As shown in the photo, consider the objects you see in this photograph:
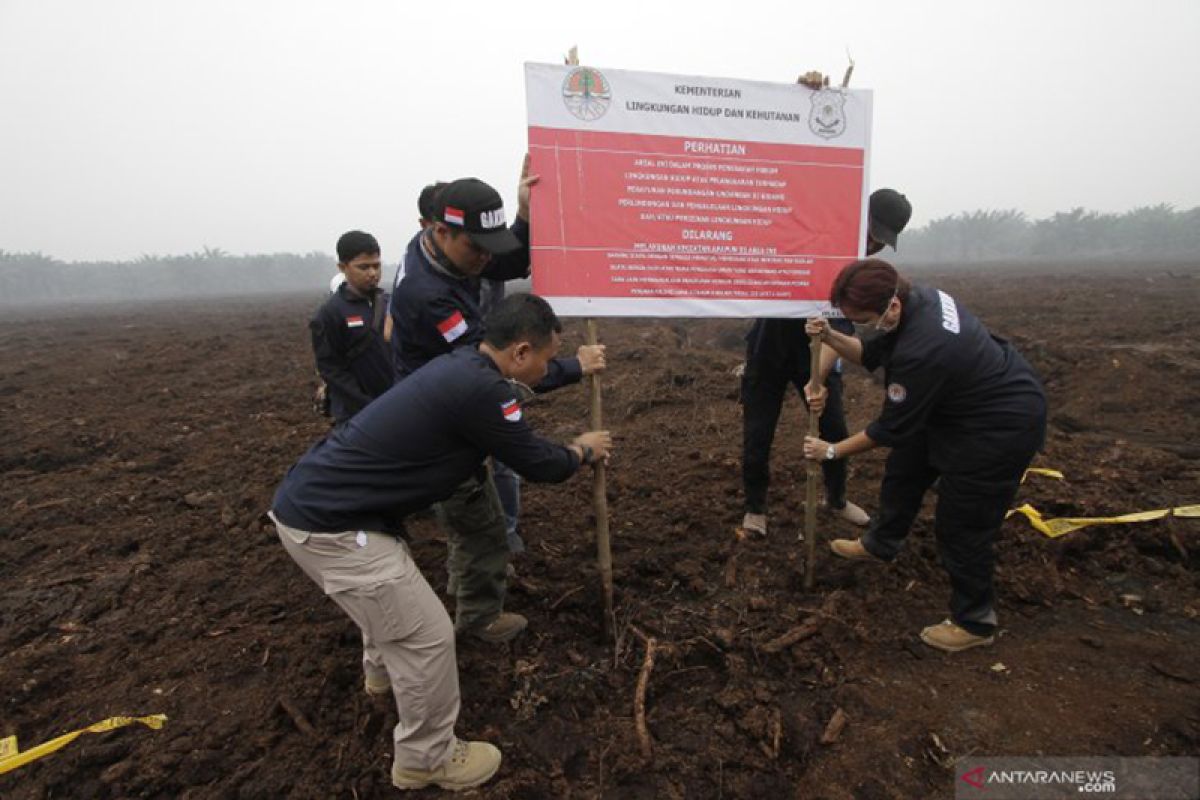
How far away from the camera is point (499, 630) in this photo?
3170 millimetres

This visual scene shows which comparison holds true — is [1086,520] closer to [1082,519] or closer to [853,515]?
[1082,519]

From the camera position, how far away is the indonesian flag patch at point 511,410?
2.20 m

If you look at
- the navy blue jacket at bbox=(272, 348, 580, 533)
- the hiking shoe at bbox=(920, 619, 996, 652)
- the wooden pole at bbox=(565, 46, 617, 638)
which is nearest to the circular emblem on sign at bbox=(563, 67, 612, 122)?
the wooden pole at bbox=(565, 46, 617, 638)

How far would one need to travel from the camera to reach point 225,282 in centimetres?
8450

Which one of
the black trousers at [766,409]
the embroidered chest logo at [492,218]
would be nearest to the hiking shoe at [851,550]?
the black trousers at [766,409]

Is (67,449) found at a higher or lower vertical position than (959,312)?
lower

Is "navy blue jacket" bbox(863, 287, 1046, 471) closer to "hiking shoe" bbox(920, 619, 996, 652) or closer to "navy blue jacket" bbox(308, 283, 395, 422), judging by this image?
"hiking shoe" bbox(920, 619, 996, 652)

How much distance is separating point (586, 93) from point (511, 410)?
154 centimetres

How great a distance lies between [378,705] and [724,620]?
5.83ft

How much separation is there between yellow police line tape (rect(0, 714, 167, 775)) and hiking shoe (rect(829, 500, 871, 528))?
408 centimetres

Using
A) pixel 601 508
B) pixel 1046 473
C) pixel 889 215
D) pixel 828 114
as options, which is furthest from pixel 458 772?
pixel 1046 473

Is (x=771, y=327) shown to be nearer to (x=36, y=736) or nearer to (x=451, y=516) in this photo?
(x=451, y=516)

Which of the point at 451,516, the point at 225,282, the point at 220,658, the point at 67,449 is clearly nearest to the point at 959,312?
the point at 451,516
